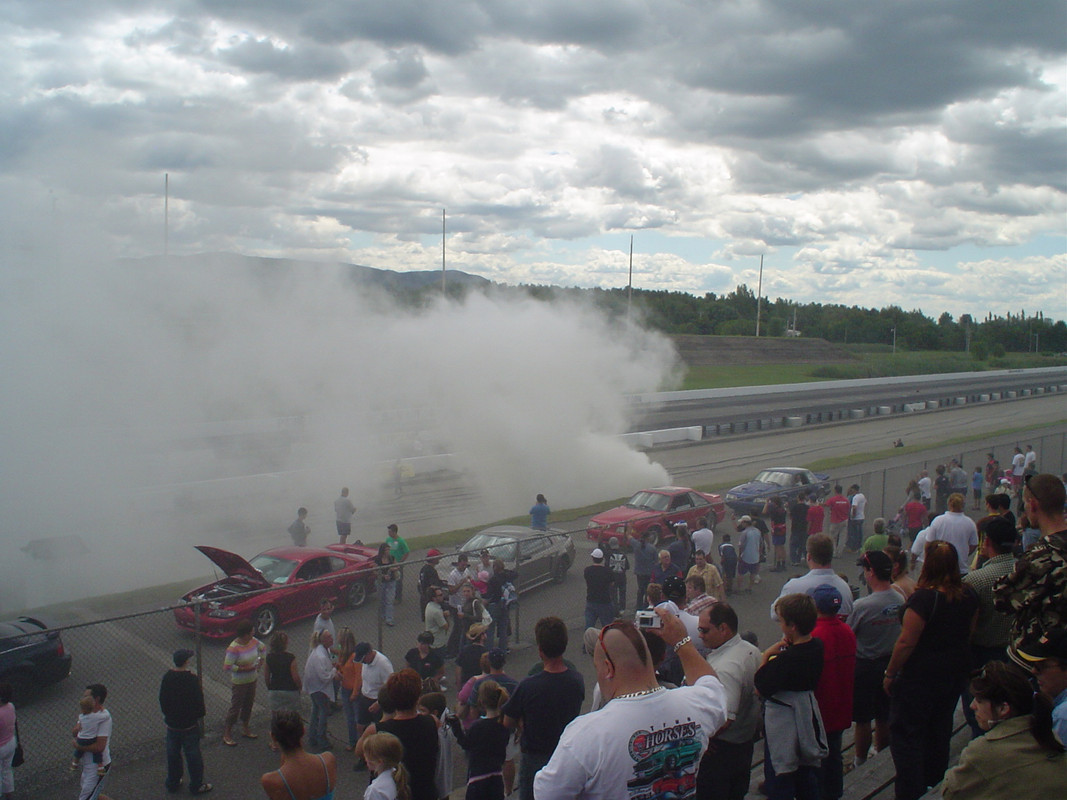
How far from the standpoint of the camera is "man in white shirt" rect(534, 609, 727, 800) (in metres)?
2.56

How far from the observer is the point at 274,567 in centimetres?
1153

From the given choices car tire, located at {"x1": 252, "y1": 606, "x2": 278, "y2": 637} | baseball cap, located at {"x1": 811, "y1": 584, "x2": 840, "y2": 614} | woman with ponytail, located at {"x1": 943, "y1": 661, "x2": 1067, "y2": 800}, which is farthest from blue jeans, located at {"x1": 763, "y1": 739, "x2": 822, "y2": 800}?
car tire, located at {"x1": 252, "y1": 606, "x2": 278, "y2": 637}

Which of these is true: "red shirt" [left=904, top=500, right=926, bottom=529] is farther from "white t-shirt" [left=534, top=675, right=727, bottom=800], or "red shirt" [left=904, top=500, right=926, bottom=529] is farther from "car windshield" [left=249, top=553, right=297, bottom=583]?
"white t-shirt" [left=534, top=675, right=727, bottom=800]

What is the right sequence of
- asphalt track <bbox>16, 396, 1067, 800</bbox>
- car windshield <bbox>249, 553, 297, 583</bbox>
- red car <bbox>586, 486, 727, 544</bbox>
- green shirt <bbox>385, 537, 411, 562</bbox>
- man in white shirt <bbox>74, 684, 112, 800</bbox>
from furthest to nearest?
red car <bbox>586, 486, 727, 544</bbox> → green shirt <bbox>385, 537, 411, 562</bbox> → car windshield <bbox>249, 553, 297, 583</bbox> → asphalt track <bbox>16, 396, 1067, 800</bbox> → man in white shirt <bbox>74, 684, 112, 800</bbox>

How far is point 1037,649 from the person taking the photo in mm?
3627

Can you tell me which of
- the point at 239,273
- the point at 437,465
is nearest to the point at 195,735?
the point at 239,273

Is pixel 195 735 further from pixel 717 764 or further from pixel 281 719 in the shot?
pixel 717 764

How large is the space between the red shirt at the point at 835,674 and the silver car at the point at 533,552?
7.22 metres

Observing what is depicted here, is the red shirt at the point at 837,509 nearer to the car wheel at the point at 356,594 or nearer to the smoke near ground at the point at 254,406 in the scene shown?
the smoke near ground at the point at 254,406

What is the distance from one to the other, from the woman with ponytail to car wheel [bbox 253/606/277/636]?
941cm

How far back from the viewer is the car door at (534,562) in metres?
12.0

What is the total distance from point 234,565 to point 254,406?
11823 mm

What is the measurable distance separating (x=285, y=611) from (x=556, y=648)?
7.83m

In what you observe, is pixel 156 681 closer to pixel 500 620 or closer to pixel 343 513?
pixel 500 620
